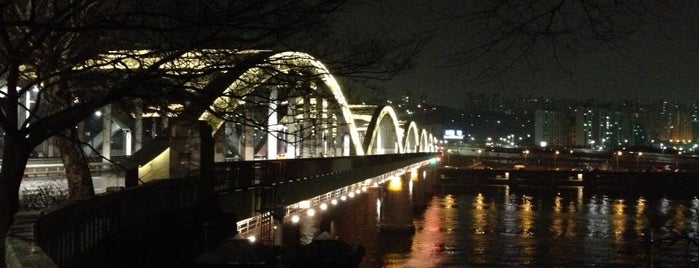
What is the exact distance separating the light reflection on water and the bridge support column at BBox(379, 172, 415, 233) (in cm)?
133

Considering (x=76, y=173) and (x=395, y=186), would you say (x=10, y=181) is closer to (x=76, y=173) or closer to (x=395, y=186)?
(x=76, y=173)

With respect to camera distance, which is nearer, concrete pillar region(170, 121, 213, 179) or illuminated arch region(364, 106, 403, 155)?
concrete pillar region(170, 121, 213, 179)

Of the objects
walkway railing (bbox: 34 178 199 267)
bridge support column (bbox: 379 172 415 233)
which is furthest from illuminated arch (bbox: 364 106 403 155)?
walkway railing (bbox: 34 178 199 267)

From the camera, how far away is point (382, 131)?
3661 inches

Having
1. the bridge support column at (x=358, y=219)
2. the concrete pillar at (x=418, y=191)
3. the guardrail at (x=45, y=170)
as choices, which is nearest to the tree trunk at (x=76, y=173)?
the guardrail at (x=45, y=170)

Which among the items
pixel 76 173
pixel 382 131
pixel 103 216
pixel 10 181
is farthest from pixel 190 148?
pixel 382 131

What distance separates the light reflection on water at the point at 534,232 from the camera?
4162cm

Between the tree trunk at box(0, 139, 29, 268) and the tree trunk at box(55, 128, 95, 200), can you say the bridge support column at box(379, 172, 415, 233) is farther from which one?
the tree trunk at box(0, 139, 29, 268)

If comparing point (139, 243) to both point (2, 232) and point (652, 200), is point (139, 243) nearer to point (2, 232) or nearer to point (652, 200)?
point (2, 232)

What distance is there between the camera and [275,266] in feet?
36.2

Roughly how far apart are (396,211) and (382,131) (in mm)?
36597

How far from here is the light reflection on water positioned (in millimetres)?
41625

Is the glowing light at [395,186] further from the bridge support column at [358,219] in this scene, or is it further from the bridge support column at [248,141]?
the bridge support column at [248,141]

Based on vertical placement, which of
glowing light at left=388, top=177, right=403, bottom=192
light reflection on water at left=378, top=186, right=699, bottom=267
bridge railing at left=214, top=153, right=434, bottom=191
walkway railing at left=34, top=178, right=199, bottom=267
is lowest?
light reflection on water at left=378, top=186, right=699, bottom=267
